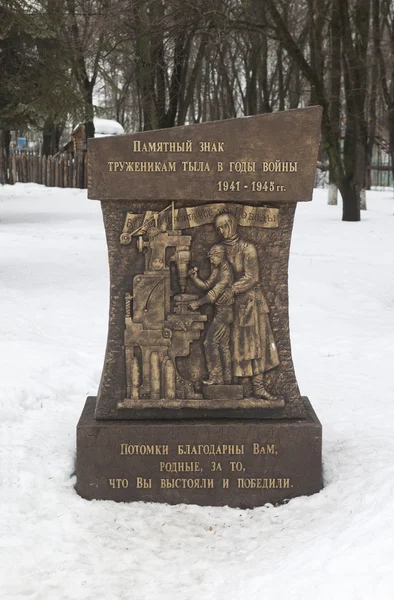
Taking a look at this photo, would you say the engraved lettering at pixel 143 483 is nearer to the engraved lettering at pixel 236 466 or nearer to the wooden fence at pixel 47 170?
the engraved lettering at pixel 236 466

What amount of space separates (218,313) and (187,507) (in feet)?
4.35

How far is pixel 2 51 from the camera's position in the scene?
1619 cm

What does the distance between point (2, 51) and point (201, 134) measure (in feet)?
40.8

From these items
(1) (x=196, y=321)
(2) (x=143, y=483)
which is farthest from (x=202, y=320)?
(2) (x=143, y=483)

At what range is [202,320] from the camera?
17.5 feet

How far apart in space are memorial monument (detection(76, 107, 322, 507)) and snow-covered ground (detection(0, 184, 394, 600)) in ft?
0.85

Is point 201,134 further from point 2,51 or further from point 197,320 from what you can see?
point 2,51

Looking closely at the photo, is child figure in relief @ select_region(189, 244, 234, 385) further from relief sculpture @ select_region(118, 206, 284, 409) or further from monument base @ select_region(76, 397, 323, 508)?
monument base @ select_region(76, 397, 323, 508)

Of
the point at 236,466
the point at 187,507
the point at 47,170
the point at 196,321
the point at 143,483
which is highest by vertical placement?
the point at 47,170

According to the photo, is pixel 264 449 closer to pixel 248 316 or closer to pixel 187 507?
pixel 187 507

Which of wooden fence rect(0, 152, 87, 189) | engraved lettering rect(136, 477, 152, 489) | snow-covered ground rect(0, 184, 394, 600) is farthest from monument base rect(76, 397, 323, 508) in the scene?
wooden fence rect(0, 152, 87, 189)

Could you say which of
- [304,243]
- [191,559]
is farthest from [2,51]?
[191,559]

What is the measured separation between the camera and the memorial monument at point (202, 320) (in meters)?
5.13

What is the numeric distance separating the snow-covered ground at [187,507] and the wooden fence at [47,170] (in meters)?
19.8
